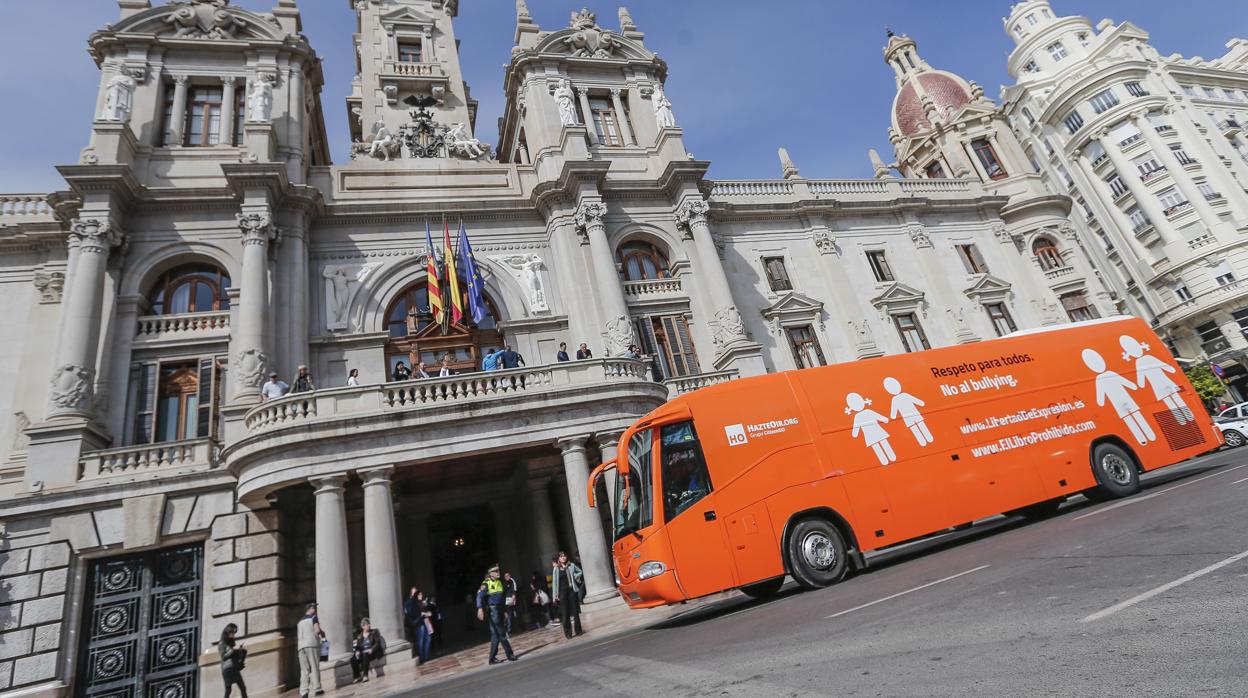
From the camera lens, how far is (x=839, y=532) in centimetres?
1061

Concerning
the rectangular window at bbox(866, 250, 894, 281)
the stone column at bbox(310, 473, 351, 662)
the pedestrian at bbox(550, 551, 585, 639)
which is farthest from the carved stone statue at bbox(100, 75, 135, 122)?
the rectangular window at bbox(866, 250, 894, 281)

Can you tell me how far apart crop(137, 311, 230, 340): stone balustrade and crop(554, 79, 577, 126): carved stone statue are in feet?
46.6

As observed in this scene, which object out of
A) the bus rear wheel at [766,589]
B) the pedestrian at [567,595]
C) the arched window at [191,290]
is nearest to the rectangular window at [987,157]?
the bus rear wheel at [766,589]

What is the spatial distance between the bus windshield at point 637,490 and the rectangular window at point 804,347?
15.0 metres

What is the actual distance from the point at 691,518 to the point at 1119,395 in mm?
10809

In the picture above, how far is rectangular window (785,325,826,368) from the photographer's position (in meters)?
24.3

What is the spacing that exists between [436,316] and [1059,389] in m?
17.0

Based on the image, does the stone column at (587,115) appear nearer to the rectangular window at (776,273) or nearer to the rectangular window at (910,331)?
the rectangular window at (776,273)

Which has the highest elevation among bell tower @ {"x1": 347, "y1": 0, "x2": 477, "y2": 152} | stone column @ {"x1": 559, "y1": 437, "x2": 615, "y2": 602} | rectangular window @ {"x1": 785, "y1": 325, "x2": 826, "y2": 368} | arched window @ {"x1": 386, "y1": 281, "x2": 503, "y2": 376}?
bell tower @ {"x1": 347, "y1": 0, "x2": 477, "y2": 152}

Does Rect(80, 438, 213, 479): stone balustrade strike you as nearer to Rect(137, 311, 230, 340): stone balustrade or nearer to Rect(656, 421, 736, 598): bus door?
Rect(137, 311, 230, 340): stone balustrade

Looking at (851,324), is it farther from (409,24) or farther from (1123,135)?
(1123,135)

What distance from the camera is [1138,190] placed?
144 feet

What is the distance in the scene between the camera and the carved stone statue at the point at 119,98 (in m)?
19.7

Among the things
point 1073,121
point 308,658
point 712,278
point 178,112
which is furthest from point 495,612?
point 1073,121
